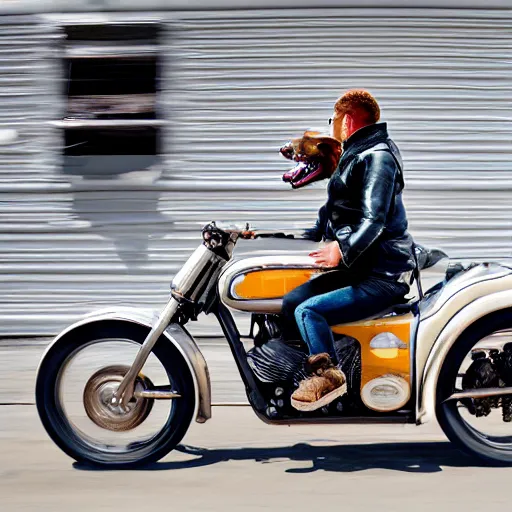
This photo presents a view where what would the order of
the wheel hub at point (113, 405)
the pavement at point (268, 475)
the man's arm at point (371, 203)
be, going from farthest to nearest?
1. the wheel hub at point (113, 405)
2. the man's arm at point (371, 203)
3. the pavement at point (268, 475)

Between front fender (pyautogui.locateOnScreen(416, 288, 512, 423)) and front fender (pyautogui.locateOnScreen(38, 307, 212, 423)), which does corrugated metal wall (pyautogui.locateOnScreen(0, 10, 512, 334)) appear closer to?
front fender (pyautogui.locateOnScreen(38, 307, 212, 423))

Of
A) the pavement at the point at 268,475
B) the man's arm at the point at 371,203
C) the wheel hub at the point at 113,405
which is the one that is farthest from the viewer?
the wheel hub at the point at 113,405

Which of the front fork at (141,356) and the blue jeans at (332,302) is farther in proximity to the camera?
the front fork at (141,356)

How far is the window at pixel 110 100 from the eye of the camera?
9.79 meters

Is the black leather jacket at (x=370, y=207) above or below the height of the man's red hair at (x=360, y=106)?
below

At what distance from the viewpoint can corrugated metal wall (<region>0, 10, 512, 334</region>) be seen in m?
9.73

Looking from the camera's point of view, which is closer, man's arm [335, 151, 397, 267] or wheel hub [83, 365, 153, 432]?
man's arm [335, 151, 397, 267]

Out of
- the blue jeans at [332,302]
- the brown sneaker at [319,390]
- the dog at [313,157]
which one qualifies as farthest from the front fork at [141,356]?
the dog at [313,157]

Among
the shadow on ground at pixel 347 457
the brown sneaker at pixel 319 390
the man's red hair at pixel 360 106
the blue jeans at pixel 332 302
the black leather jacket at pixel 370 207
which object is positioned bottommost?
the shadow on ground at pixel 347 457

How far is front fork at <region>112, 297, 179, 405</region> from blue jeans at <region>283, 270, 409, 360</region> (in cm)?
55

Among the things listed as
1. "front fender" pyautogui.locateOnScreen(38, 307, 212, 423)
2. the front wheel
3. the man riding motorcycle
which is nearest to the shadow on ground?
the front wheel

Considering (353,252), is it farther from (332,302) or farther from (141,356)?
(141,356)

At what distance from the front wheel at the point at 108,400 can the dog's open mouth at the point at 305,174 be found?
3.16 feet

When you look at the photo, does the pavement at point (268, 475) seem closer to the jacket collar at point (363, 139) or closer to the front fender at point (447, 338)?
the front fender at point (447, 338)
